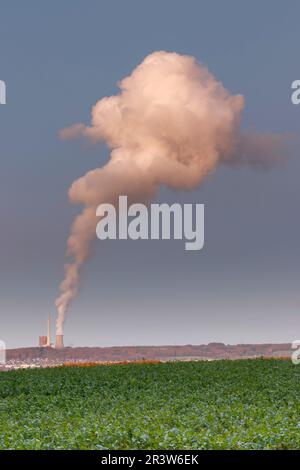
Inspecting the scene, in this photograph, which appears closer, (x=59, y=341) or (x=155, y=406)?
(x=155, y=406)

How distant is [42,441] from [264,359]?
28743 millimetres

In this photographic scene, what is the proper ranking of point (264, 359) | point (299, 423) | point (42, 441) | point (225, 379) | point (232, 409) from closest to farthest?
point (42, 441) < point (299, 423) < point (232, 409) < point (225, 379) < point (264, 359)

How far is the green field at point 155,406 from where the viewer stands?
1492cm

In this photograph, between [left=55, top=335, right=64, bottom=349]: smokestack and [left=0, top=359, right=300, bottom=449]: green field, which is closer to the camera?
[left=0, top=359, right=300, bottom=449]: green field

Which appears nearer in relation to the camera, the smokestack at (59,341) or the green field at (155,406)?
the green field at (155,406)

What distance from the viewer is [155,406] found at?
22797 millimetres

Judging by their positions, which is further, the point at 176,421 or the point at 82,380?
the point at 82,380

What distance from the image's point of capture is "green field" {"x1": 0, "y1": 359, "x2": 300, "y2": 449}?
587 inches

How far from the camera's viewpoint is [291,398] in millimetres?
24484
